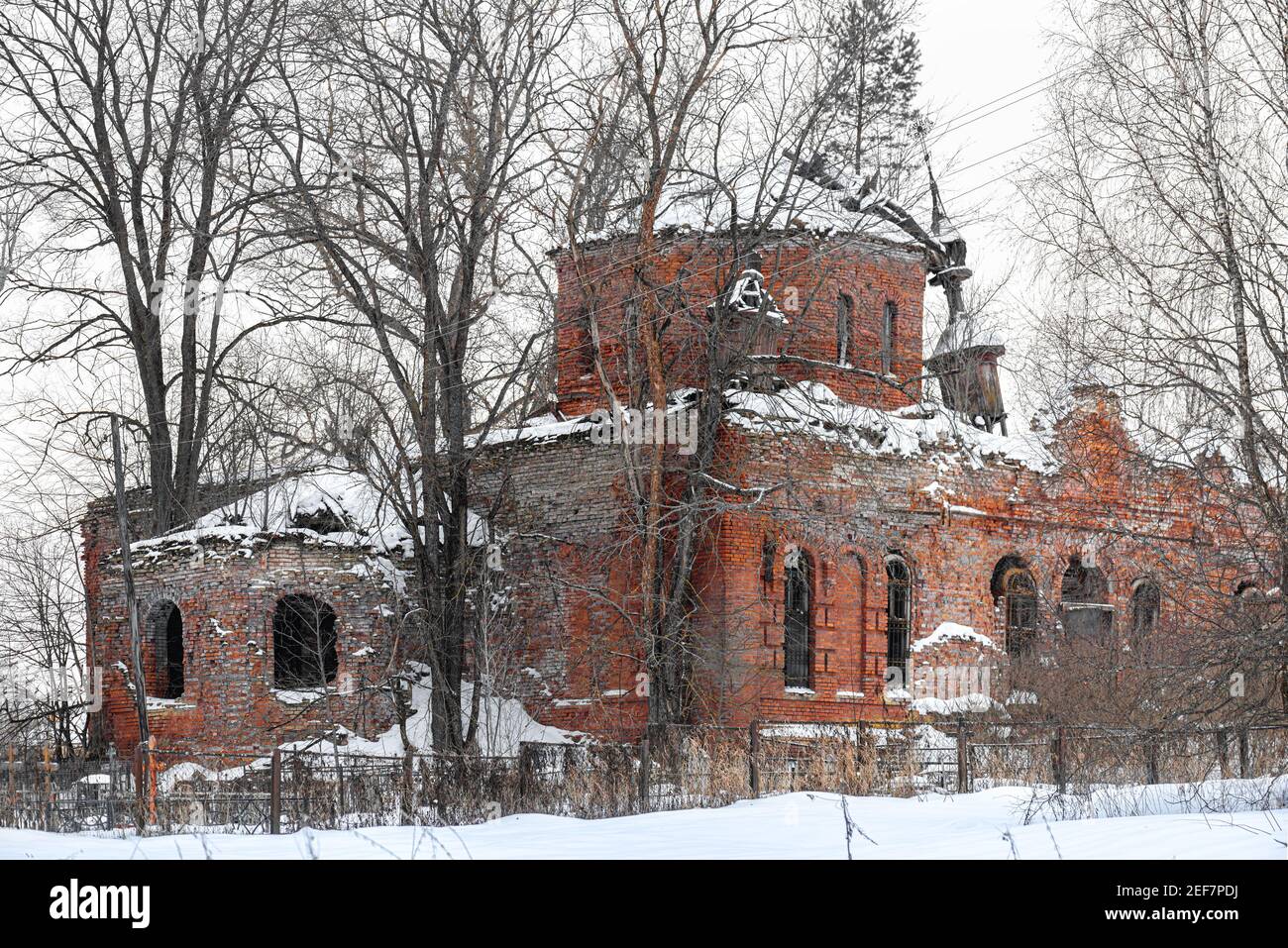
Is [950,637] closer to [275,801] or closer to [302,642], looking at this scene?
[302,642]

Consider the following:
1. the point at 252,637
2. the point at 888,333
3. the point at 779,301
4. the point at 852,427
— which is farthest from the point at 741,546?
the point at 252,637

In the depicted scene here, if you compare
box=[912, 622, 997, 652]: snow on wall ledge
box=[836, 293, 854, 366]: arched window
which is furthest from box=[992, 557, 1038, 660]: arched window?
box=[836, 293, 854, 366]: arched window

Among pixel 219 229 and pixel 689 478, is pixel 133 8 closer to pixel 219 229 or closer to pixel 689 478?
pixel 219 229

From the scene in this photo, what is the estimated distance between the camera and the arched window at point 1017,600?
91.4ft

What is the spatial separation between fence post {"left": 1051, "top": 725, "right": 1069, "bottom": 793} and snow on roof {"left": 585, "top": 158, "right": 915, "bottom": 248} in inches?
362

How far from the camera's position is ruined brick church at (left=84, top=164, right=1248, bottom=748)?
24594 mm

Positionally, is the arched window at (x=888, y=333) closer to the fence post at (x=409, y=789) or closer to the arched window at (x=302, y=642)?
the arched window at (x=302, y=642)

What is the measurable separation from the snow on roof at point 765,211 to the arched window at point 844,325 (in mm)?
1243

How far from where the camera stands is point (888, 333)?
28203 millimetres

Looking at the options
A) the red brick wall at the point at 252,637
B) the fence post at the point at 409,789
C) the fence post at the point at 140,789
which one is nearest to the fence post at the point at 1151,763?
the fence post at the point at 409,789

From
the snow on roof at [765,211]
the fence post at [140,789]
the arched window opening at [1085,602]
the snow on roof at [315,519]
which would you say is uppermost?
the snow on roof at [765,211]

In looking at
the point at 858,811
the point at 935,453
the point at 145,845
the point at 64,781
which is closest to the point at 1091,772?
the point at 858,811

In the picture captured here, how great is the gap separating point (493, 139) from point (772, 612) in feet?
27.1

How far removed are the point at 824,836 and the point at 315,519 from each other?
50.8ft
